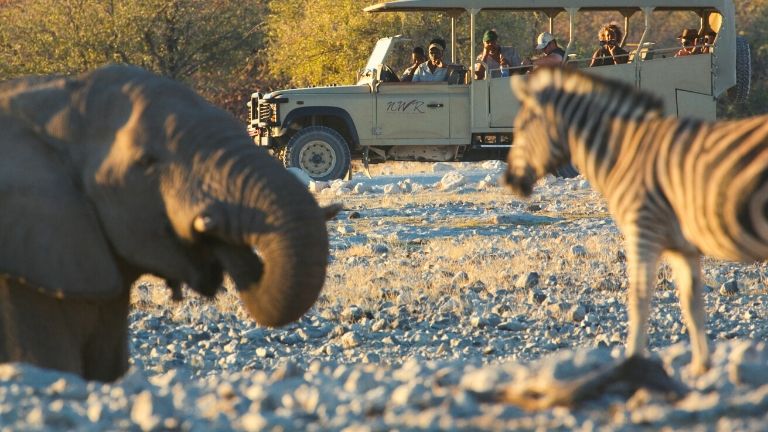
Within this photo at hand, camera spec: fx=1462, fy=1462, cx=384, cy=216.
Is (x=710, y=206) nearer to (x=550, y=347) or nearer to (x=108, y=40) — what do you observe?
(x=550, y=347)

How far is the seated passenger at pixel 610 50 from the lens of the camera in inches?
927

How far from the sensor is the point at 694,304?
6441 millimetres

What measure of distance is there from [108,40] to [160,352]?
2896cm

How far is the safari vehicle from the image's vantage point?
2366 cm

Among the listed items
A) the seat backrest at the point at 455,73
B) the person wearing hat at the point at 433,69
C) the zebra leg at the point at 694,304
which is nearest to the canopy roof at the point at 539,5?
the person wearing hat at the point at 433,69

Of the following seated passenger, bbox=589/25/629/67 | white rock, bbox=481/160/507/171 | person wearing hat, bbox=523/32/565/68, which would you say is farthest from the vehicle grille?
white rock, bbox=481/160/507/171

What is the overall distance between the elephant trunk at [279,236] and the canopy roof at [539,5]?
1755 centimetres

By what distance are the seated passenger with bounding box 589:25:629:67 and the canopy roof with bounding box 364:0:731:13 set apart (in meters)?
0.43

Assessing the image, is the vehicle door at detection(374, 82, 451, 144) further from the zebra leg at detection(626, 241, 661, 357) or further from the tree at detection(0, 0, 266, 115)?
the zebra leg at detection(626, 241, 661, 357)

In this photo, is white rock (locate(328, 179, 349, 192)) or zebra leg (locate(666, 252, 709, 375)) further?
white rock (locate(328, 179, 349, 192))

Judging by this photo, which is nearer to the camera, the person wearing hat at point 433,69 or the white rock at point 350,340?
the white rock at point 350,340

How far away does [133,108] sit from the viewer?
6.30m

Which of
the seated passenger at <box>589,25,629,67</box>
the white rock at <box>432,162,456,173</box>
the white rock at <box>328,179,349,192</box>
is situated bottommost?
the white rock at <box>432,162,456,173</box>

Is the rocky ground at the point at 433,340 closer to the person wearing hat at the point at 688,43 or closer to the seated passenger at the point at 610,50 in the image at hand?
the seated passenger at the point at 610,50
